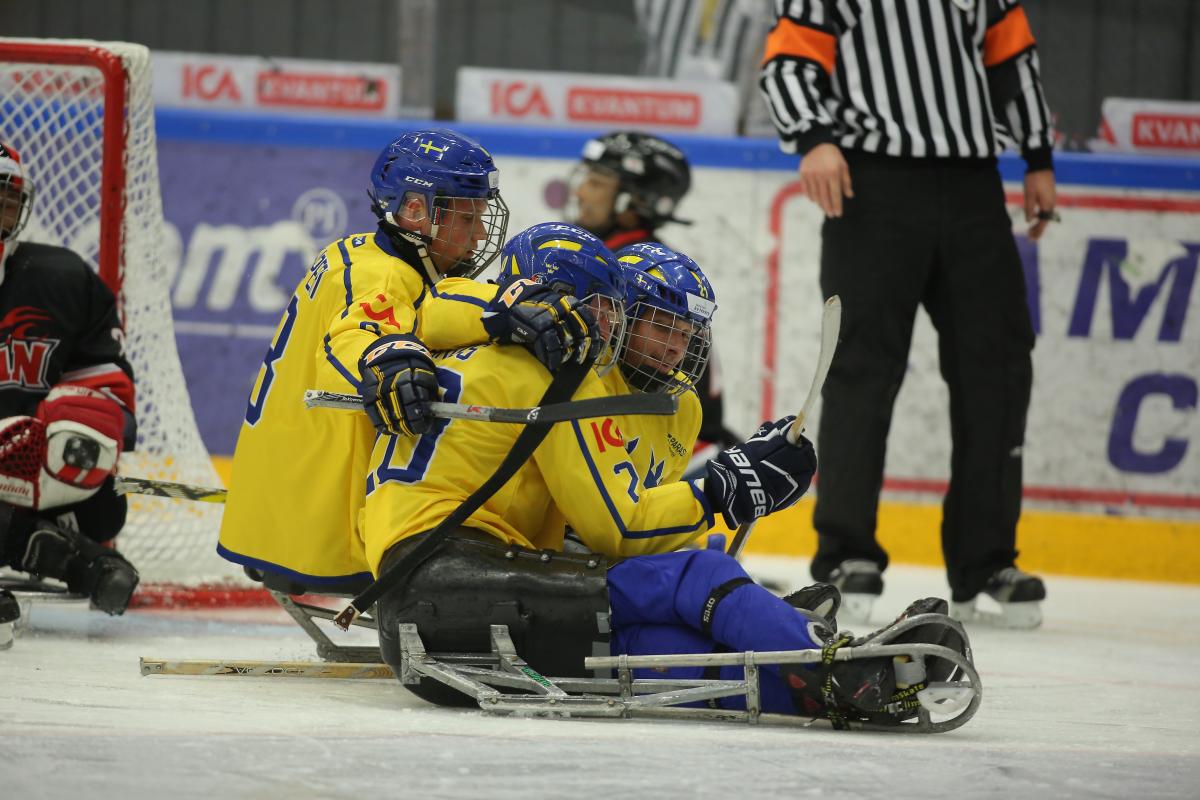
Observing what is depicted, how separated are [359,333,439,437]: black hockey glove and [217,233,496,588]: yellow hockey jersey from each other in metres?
0.20

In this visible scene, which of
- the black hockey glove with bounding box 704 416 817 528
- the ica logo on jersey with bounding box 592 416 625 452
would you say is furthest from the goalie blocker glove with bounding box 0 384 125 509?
the black hockey glove with bounding box 704 416 817 528

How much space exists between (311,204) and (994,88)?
2498 mm

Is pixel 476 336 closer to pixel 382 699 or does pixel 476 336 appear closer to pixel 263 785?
pixel 382 699

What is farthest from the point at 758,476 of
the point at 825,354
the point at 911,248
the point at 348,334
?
the point at 911,248

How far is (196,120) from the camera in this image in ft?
20.1

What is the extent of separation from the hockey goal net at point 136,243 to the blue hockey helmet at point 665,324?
5.63ft

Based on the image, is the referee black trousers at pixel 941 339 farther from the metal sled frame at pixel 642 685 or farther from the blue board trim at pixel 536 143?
the metal sled frame at pixel 642 685

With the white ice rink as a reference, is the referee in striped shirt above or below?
above

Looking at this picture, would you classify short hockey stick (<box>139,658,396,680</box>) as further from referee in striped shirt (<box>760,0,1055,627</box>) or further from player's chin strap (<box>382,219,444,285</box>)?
referee in striped shirt (<box>760,0,1055,627</box>)

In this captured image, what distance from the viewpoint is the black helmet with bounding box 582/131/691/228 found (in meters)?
5.27

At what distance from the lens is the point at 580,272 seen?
2.77 m

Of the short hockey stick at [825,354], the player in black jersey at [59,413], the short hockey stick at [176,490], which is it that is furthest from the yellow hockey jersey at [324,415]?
the player in black jersey at [59,413]

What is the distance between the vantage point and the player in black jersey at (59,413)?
12.1 feet

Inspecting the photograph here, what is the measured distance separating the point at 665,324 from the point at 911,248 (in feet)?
5.44
